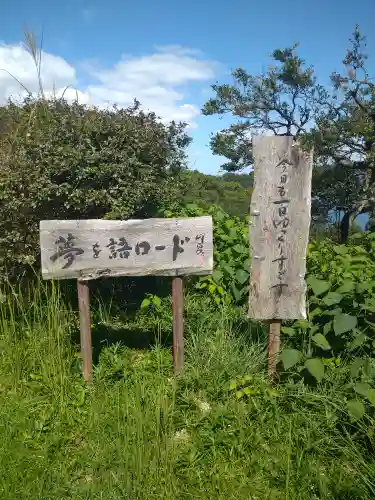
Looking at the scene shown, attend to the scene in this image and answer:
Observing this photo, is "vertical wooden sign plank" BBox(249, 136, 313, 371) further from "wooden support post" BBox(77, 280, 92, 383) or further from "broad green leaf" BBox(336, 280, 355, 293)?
"wooden support post" BBox(77, 280, 92, 383)

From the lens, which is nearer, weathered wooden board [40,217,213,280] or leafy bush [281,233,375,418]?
leafy bush [281,233,375,418]

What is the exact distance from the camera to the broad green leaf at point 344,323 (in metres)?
2.72

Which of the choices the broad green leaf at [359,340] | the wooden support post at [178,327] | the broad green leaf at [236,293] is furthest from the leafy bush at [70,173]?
the broad green leaf at [359,340]

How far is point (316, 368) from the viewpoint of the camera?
105 inches

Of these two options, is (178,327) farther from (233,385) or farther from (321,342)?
(321,342)

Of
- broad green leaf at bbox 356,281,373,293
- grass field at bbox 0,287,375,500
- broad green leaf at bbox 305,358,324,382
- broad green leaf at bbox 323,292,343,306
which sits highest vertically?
broad green leaf at bbox 356,281,373,293

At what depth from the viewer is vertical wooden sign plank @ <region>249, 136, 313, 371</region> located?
9.62 ft

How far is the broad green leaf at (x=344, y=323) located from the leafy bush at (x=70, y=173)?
6.73 feet

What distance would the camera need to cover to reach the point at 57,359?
316cm

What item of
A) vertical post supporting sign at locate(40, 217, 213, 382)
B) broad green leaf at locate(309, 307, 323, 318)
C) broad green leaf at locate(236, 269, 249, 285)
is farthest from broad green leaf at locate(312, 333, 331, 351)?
broad green leaf at locate(236, 269, 249, 285)

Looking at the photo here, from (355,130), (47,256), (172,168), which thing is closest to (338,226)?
(355,130)

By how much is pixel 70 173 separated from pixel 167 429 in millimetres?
2299

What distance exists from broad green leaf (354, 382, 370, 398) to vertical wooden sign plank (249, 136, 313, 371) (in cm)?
71

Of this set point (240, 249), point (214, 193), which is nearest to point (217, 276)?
point (240, 249)
